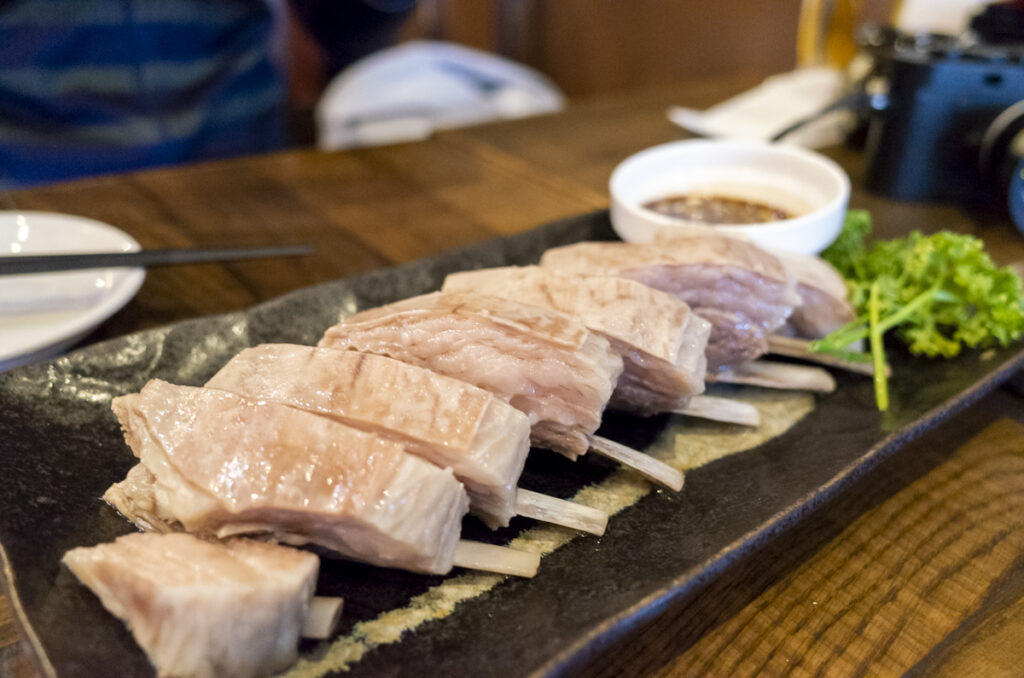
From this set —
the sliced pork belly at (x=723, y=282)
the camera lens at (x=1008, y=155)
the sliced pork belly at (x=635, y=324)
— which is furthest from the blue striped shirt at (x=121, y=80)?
the camera lens at (x=1008, y=155)

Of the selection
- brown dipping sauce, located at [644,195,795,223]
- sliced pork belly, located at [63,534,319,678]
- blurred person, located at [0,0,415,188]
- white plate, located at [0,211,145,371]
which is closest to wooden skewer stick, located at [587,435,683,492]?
sliced pork belly, located at [63,534,319,678]

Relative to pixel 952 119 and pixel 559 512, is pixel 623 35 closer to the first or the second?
pixel 952 119

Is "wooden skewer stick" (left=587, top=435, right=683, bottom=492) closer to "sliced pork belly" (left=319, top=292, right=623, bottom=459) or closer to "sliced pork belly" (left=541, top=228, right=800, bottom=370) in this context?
"sliced pork belly" (left=319, top=292, right=623, bottom=459)

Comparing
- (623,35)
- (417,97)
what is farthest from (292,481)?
(623,35)

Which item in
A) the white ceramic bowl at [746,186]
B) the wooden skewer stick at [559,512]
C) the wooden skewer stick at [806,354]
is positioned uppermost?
the white ceramic bowl at [746,186]

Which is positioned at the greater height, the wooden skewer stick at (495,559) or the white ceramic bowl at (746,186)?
the white ceramic bowl at (746,186)

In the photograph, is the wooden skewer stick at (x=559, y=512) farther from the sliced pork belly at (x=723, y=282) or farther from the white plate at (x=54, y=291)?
the white plate at (x=54, y=291)
